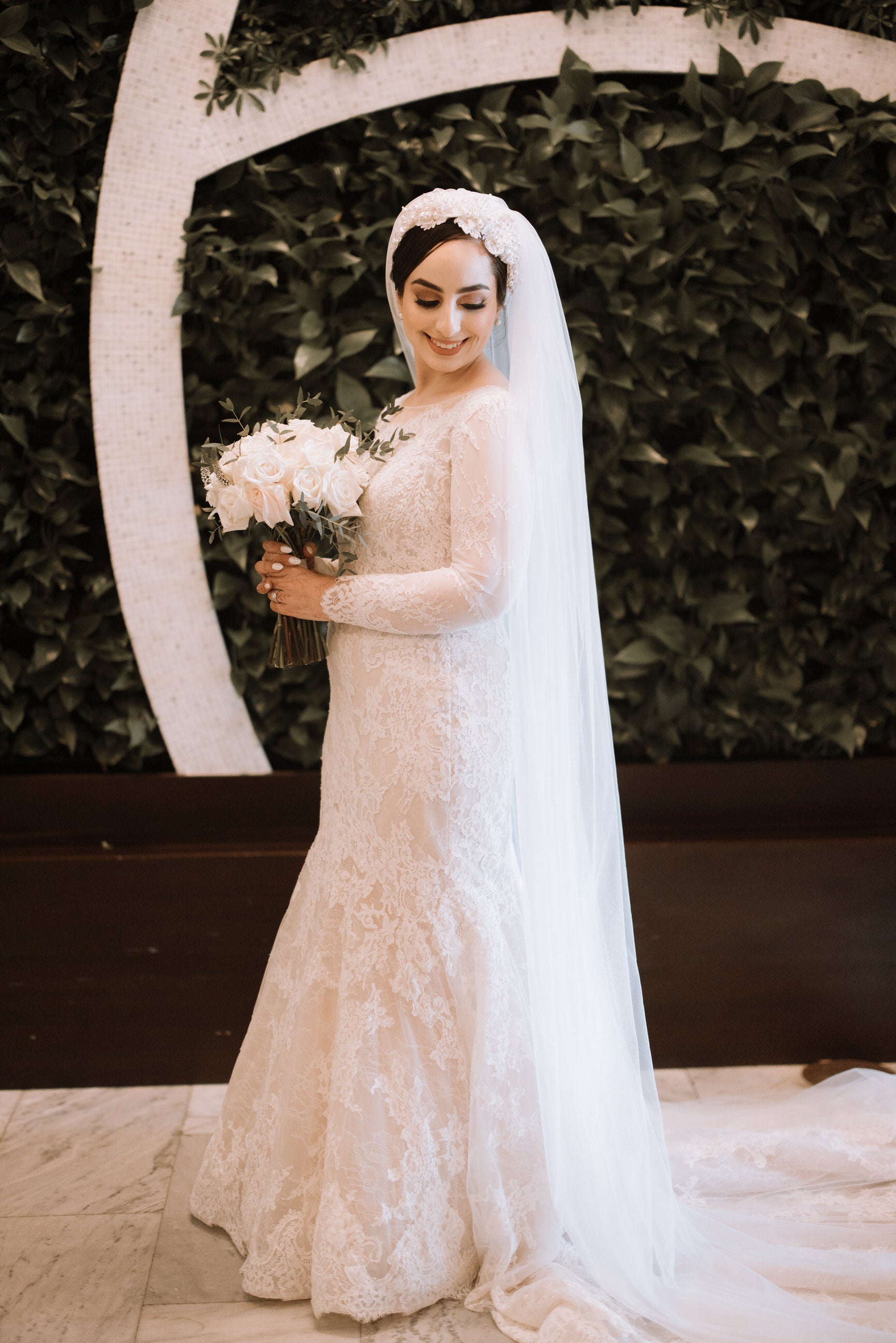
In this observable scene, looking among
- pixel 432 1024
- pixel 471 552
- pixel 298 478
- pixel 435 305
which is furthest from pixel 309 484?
pixel 432 1024

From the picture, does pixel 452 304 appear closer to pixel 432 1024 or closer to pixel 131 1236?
pixel 432 1024

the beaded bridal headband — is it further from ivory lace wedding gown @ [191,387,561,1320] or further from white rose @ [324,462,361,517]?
white rose @ [324,462,361,517]

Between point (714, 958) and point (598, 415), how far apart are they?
151 centimetres

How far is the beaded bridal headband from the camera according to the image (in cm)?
190

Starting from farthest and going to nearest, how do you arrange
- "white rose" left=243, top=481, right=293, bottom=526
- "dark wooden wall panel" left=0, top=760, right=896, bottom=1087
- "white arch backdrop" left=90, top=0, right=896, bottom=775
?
"dark wooden wall panel" left=0, top=760, right=896, bottom=1087 < "white arch backdrop" left=90, top=0, right=896, bottom=775 < "white rose" left=243, top=481, right=293, bottom=526

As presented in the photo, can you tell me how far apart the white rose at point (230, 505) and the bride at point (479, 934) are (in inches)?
5.6

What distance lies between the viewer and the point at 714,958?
2.92 metres

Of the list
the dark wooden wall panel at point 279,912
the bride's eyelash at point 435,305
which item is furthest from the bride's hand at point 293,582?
the dark wooden wall panel at point 279,912

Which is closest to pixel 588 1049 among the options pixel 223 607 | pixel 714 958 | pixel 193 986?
pixel 714 958

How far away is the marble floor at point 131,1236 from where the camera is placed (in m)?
1.92

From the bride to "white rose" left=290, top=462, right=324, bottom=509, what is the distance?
0.54 ft

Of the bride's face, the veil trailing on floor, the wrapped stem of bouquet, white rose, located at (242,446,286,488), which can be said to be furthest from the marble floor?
the bride's face

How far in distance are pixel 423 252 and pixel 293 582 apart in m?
0.65

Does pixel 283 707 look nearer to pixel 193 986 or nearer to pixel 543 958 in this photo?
pixel 193 986
